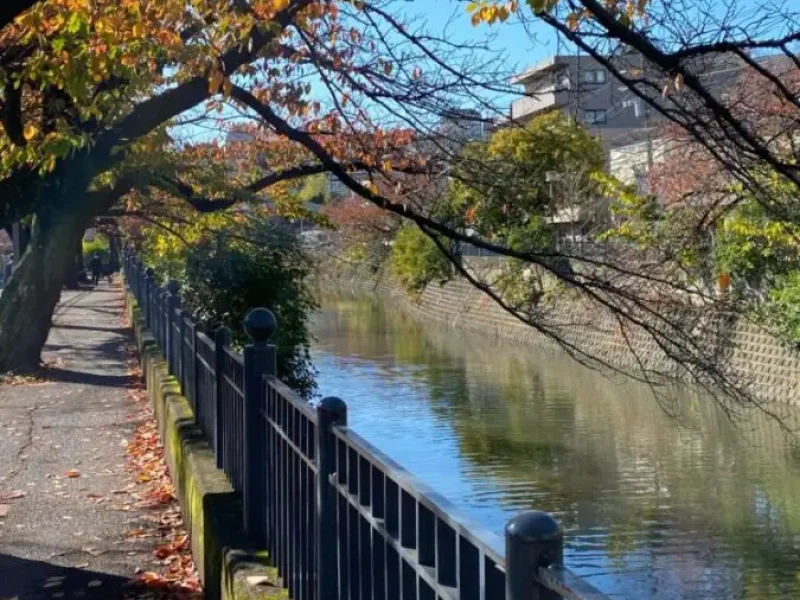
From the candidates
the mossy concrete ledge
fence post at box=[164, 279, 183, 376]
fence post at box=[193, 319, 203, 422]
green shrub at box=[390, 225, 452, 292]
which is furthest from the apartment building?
green shrub at box=[390, 225, 452, 292]

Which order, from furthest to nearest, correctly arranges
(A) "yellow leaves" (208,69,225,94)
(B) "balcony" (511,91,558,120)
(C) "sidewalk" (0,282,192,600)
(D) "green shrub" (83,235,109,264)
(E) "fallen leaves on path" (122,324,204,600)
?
Answer: (D) "green shrub" (83,235,109,264)
(B) "balcony" (511,91,558,120)
(A) "yellow leaves" (208,69,225,94)
(C) "sidewalk" (0,282,192,600)
(E) "fallen leaves on path" (122,324,204,600)

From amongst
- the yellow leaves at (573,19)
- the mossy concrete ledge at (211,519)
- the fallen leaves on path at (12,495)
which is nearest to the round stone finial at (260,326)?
the mossy concrete ledge at (211,519)

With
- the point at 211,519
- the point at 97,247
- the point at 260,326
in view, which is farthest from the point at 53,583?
the point at 97,247

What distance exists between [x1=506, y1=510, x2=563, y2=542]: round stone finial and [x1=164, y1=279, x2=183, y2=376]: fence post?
31.0 feet

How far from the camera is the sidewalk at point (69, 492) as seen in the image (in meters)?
6.75

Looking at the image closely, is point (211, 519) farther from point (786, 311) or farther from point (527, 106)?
point (786, 311)

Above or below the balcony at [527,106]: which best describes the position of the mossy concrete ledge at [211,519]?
below

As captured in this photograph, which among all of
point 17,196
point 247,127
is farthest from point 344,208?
point 17,196

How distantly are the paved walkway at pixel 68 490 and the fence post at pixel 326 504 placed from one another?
102 inches

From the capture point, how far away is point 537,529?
2191 mm

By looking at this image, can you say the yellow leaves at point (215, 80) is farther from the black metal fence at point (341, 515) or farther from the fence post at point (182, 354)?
the fence post at point (182, 354)

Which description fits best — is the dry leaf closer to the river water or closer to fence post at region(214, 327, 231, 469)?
fence post at region(214, 327, 231, 469)

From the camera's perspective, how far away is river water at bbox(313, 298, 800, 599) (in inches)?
486

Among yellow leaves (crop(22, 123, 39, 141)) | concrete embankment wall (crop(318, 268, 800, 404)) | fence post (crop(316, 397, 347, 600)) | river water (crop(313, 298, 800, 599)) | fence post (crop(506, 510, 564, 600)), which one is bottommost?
river water (crop(313, 298, 800, 599))
